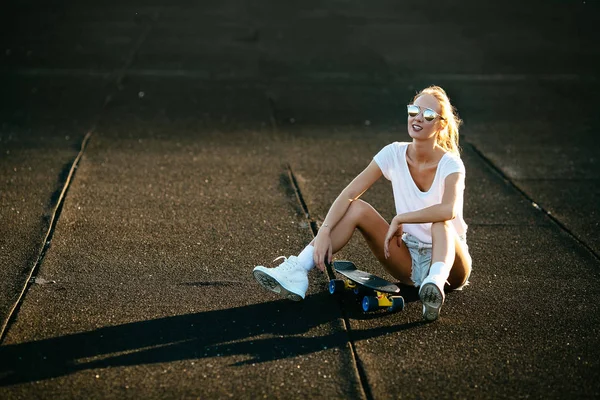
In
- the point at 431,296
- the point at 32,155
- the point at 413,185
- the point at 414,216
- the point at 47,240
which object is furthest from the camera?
the point at 32,155

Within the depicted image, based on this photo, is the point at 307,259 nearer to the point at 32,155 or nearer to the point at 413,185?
the point at 413,185

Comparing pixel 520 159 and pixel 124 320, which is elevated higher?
pixel 124 320

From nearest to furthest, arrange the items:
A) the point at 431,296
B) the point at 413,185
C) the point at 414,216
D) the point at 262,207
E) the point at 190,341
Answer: the point at 190,341 → the point at 431,296 → the point at 414,216 → the point at 413,185 → the point at 262,207

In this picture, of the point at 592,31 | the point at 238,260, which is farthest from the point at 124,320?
the point at 592,31

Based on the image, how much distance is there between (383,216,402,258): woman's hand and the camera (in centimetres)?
521

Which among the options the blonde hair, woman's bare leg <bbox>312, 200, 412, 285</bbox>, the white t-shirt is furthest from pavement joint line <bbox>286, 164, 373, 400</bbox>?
the blonde hair

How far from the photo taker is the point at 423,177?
17.6 ft

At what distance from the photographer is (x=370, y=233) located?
540cm

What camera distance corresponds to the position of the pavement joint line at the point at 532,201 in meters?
A: 6.61

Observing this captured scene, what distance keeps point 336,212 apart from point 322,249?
26 cm

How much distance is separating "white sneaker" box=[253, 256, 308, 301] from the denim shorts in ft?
2.29

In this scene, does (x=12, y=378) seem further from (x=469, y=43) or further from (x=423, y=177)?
(x=469, y=43)

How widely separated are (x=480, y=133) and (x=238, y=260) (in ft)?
15.1

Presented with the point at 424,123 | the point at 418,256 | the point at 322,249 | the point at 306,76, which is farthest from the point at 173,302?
the point at 306,76
